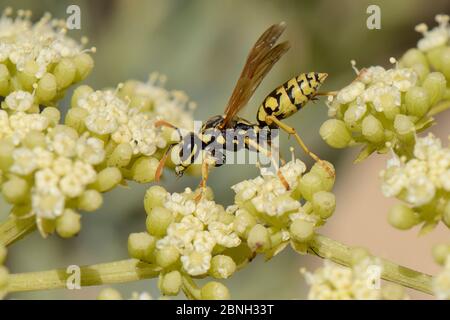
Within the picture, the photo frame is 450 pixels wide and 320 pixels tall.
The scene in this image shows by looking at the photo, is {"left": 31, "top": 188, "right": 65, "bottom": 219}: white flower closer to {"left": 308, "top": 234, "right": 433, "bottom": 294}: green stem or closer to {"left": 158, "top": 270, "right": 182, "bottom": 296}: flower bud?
{"left": 158, "top": 270, "right": 182, "bottom": 296}: flower bud

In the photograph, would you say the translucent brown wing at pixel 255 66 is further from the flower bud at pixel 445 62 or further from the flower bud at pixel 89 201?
the flower bud at pixel 89 201

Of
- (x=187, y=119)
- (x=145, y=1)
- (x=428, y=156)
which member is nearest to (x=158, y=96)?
(x=187, y=119)

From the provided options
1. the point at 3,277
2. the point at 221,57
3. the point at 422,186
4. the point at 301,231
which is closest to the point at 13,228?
the point at 3,277

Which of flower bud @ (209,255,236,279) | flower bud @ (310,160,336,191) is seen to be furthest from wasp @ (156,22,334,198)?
flower bud @ (209,255,236,279)

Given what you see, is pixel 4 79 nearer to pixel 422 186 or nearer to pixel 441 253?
pixel 422 186

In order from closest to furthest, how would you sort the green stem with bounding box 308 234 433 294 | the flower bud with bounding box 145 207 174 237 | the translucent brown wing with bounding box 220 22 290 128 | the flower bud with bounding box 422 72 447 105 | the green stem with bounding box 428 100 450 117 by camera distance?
the green stem with bounding box 308 234 433 294, the flower bud with bounding box 145 207 174 237, the flower bud with bounding box 422 72 447 105, the green stem with bounding box 428 100 450 117, the translucent brown wing with bounding box 220 22 290 128
